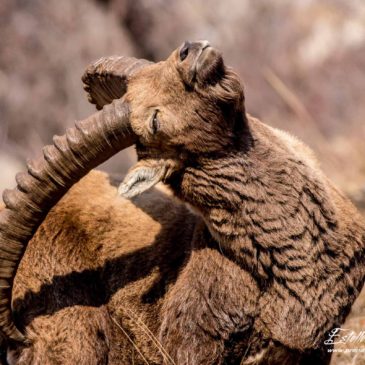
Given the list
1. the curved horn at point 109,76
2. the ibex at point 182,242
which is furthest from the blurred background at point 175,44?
the ibex at point 182,242

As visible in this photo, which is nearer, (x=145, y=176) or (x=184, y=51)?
(x=184, y=51)

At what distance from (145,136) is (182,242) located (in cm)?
99

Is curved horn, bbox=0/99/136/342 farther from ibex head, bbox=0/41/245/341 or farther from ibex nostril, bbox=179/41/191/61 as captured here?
ibex nostril, bbox=179/41/191/61

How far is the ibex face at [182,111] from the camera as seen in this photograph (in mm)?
4352

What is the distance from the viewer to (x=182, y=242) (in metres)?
5.21

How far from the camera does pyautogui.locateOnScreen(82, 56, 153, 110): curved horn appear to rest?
16.0 ft

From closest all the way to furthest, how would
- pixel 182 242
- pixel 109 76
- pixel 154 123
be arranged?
1. pixel 154 123
2. pixel 109 76
3. pixel 182 242

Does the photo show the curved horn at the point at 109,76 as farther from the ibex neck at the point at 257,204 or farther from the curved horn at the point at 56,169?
the ibex neck at the point at 257,204

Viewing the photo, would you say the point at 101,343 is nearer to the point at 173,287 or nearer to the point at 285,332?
the point at 173,287

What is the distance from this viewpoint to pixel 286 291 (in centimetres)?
467

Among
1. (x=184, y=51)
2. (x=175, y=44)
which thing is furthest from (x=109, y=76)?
(x=175, y=44)

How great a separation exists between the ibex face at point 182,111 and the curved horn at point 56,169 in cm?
13

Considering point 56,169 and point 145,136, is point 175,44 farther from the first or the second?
point 56,169

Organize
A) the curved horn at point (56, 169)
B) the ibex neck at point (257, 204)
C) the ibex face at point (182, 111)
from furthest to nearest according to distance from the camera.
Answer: the ibex neck at point (257, 204)
the curved horn at point (56, 169)
the ibex face at point (182, 111)
